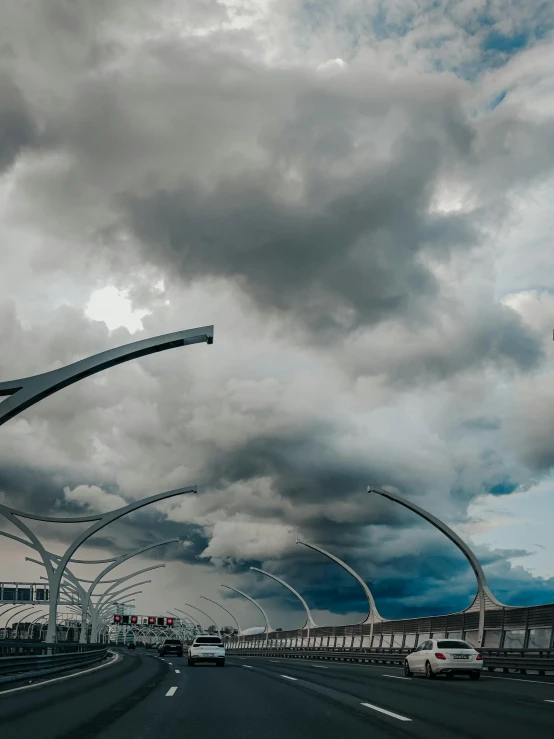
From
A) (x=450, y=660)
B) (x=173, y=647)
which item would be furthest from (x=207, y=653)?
(x=173, y=647)

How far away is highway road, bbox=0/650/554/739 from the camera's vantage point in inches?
406

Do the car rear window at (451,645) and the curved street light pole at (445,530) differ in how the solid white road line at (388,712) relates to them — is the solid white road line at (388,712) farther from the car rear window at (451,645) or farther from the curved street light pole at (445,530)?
the curved street light pole at (445,530)

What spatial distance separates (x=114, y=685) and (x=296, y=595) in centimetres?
5988

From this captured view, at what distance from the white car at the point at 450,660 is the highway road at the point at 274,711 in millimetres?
4560

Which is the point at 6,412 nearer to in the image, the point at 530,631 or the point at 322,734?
the point at 322,734

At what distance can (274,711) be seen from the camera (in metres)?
13.5

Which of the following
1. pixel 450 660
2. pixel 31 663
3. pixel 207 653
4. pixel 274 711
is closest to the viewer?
pixel 274 711

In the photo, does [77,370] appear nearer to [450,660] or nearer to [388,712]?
[388,712]

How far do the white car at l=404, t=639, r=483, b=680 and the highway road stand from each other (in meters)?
4.56

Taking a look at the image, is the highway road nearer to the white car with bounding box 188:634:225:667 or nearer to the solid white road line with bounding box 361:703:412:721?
the solid white road line with bounding box 361:703:412:721

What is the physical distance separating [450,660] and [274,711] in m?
13.2

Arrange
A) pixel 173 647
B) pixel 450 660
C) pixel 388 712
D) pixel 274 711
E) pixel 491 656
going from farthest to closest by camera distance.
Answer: pixel 173 647 → pixel 491 656 → pixel 450 660 → pixel 274 711 → pixel 388 712

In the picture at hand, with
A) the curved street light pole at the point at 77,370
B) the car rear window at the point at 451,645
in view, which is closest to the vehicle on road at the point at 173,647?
the car rear window at the point at 451,645

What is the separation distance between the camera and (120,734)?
1005cm
